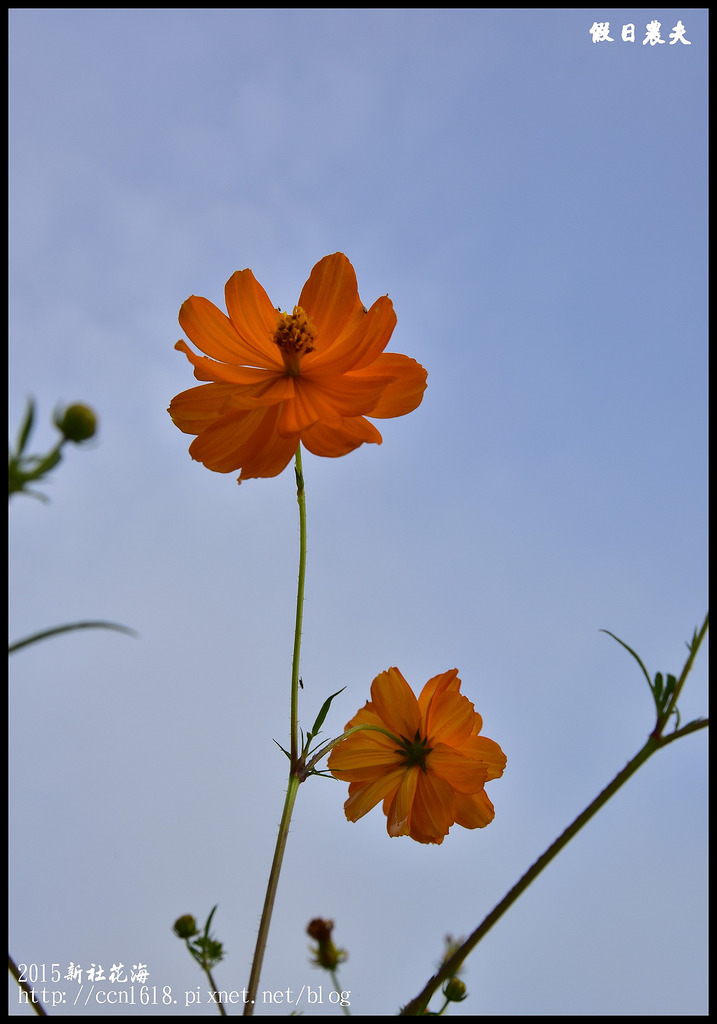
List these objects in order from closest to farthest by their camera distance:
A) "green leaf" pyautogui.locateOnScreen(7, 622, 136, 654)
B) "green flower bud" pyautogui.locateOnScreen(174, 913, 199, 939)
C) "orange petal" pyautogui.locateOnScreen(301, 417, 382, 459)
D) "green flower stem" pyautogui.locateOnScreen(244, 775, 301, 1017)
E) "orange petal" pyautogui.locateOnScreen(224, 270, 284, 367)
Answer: "green leaf" pyautogui.locateOnScreen(7, 622, 136, 654) < "green flower stem" pyautogui.locateOnScreen(244, 775, 301, 1017) < "orange petal" pyautogui.locateOnScreen(301, 417, 382, 459) < "orange petal" pyautogui.locateOnScreen(224, 270, 284, 367) < "green flower bud" pyautogui.locateOnScreen(174, 913, 199, 939)

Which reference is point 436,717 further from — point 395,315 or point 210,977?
point 395,315

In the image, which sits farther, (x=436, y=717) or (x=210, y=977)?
(x=436, y=717)

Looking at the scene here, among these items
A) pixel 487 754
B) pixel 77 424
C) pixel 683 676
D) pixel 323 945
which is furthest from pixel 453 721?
pixel 77 424

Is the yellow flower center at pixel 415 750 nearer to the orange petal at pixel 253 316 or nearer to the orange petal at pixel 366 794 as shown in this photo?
the orange petal at pixel 366 794

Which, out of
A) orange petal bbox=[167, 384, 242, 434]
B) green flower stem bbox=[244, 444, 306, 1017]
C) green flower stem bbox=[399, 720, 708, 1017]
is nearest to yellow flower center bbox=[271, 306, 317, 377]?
orange petal bbox=[167, 384, 242, 434]

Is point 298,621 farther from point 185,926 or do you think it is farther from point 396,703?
point 185,926

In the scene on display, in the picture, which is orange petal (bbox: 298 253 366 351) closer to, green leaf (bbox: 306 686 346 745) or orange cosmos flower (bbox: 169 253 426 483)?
orange cosmos flower (bbox: 169 253 426 483)

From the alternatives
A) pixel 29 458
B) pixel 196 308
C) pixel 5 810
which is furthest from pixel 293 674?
pixel 196 308
